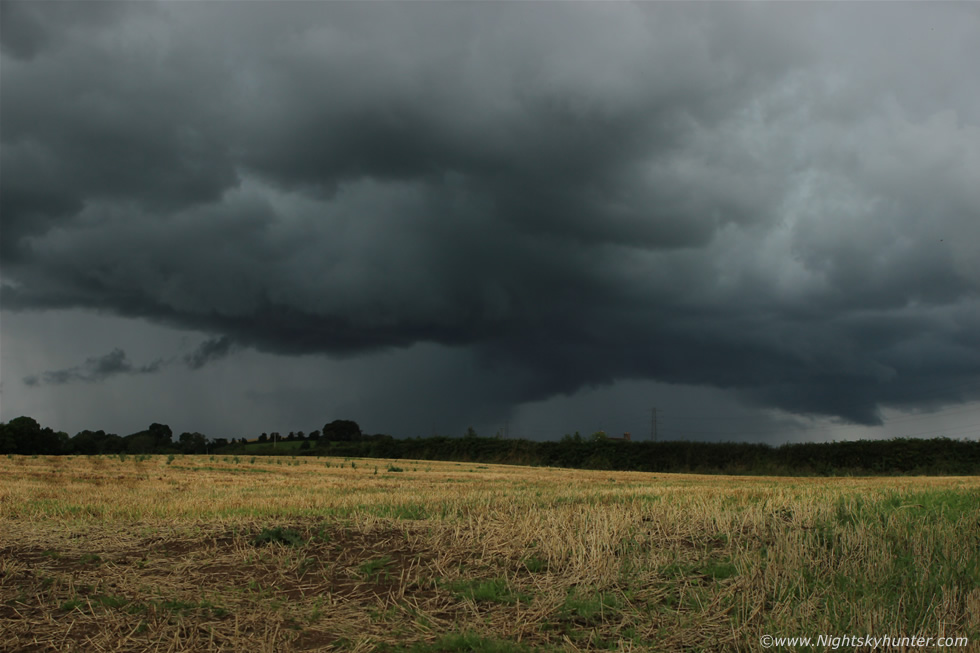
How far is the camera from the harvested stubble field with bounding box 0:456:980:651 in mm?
7055

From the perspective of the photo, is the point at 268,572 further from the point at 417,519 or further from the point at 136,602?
the point at 417,519

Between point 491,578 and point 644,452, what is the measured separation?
57.9 m

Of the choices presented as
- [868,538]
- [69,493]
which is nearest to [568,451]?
[69,493]

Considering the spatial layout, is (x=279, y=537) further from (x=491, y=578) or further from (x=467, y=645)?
(x=467, y=645)

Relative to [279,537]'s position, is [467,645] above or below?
below

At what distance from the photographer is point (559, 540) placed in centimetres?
1008

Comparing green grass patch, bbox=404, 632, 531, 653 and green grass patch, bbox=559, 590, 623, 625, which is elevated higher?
green grass patch, bbox=559, 590, 623, 625

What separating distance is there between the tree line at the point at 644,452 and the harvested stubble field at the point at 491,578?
4847 cm

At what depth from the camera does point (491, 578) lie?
8.93 metres

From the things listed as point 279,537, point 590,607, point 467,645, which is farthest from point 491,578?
point 279,537

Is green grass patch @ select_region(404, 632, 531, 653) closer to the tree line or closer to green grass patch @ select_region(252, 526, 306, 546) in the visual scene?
green grass patch @ select_region(252, 526, 306, 546)

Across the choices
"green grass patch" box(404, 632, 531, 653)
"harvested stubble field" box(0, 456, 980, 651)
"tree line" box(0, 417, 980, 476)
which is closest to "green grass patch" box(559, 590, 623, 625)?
"harvested stubble field" box(0, 456, 980, 651)

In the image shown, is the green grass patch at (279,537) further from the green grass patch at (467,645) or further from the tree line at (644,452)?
the tree line at (644,452)

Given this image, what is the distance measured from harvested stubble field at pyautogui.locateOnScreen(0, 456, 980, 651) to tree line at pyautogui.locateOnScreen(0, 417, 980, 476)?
4847 centimetres
